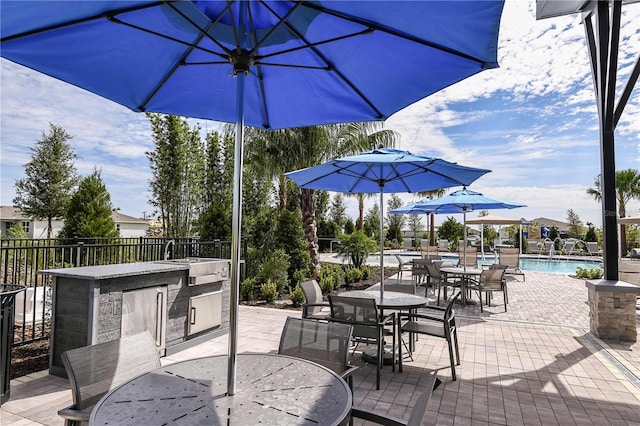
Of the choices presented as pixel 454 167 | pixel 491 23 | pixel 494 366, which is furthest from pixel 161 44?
pixel 494 366

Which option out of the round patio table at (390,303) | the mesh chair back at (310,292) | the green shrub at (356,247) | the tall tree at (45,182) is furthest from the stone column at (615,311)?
the tall tree at (45,182)

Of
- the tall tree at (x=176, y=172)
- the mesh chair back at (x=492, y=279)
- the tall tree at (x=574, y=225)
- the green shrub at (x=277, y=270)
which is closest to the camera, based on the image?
the mesh chair back at (x=492, y=279)

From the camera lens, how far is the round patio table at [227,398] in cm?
142

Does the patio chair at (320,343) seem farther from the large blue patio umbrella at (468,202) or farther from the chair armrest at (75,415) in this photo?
the large blue patio umbrella at (468,202)

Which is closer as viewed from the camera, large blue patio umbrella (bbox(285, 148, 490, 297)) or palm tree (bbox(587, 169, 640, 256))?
large blue patio umbrella (bbox(285, 148, 490, 297))

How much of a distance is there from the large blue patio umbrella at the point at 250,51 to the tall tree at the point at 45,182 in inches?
691

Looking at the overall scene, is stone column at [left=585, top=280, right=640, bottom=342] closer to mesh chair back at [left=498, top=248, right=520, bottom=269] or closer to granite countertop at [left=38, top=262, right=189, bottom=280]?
granite countertop at [left=38, top=262, right=189, bottom=280]

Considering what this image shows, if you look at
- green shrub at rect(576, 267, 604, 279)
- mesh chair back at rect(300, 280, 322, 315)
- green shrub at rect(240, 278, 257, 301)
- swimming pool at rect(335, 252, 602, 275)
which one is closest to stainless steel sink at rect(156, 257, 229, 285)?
mesh chair back at rect(300, 280, 322, 315)

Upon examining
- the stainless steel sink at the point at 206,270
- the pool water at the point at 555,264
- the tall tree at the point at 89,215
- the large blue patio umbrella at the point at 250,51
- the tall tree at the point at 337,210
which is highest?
the tall tree at the point at 337,210

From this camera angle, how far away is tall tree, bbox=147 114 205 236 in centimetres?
1280

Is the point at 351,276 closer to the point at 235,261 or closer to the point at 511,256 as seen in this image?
the point at 511,256

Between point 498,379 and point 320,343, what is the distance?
→ 7.79ft

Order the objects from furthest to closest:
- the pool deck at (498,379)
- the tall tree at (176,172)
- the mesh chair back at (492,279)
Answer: the tall tree at (176,172), the mesh chair back at (492,279), the pool deck at (498,379)

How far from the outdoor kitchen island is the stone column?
18.3ft
